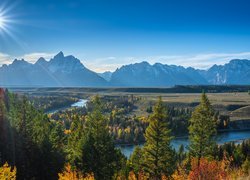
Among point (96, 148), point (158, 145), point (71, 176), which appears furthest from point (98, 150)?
point (158, 145)

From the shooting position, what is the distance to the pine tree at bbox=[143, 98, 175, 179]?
5703cm

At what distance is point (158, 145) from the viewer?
57.1 m

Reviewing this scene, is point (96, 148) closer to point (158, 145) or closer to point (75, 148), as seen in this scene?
point (75, 148)

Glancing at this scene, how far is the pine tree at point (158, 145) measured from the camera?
57031 mm

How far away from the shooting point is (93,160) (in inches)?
2539

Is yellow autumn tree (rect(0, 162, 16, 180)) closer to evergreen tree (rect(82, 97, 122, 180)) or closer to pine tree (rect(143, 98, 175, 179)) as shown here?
evergreen tree (rect(82, 97, 122, 180))

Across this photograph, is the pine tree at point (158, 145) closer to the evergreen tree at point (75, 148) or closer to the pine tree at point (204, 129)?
the pine tree at point (204, 129)

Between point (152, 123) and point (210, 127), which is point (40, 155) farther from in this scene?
point (210, 127)

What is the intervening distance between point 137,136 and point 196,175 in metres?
165

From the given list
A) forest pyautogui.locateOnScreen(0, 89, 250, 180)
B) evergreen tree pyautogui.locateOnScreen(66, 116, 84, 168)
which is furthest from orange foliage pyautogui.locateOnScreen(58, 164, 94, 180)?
evergreen tree pyautogui.locateOnScreen(66, 116, 84, 168)

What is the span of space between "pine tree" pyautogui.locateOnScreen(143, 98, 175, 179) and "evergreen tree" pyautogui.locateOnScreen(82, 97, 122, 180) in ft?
29.7

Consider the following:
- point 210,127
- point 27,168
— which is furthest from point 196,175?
point 27,168

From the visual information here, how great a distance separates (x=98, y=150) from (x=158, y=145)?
1241cm

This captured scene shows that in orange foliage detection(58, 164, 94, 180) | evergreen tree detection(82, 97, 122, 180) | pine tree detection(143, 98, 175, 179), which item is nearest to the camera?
orange foliage detection(58, 164, 94, 180)
